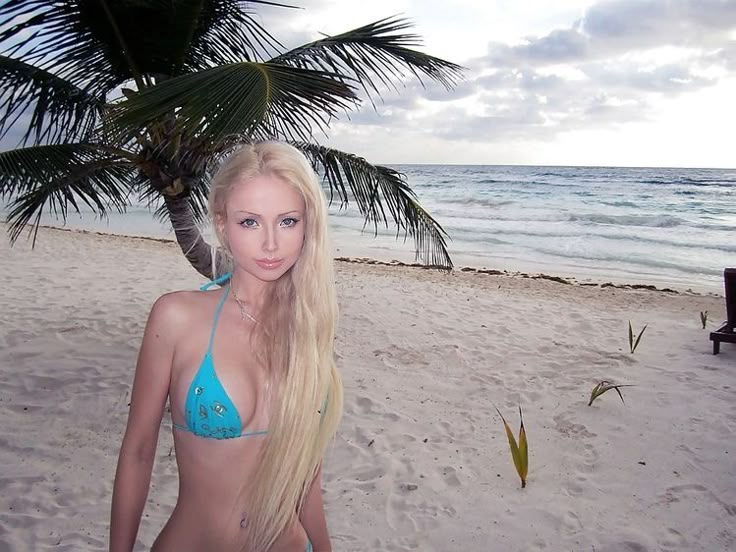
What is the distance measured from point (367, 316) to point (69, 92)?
3.92 meters

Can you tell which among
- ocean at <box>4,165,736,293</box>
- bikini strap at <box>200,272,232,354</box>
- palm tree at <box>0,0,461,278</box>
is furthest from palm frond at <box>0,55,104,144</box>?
ocean at <box>4,165,736,293</box>

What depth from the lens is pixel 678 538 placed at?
9.35 feet

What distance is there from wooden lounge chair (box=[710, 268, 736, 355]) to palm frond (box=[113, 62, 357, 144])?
15.4 ft

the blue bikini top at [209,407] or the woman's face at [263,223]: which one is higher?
the woman's face at [263,223]

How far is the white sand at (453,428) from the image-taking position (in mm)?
2898

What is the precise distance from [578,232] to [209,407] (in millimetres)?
17671

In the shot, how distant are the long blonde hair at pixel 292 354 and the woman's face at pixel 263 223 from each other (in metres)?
0.02

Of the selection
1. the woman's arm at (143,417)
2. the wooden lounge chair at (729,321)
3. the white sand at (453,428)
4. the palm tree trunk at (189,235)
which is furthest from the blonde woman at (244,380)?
the wooden lounge chair at (729,321)

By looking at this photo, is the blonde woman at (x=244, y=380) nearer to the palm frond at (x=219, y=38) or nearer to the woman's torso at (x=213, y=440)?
the woman's torso at (x=213, y=440)

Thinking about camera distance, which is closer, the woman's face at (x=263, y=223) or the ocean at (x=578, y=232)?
the woman's face at (x=263, y=223)

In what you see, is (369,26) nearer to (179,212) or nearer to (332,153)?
(332,153)

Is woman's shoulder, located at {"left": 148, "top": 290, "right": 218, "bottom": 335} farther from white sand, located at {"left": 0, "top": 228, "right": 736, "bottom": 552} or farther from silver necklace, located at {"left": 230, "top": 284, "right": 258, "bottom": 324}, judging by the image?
white sand, located at {"left": 0, "top": 228, "right": 736, "bottom": 552}

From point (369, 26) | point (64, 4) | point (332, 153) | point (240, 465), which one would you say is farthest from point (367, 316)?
A: point (240, 465)

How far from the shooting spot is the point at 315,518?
138 centimetres
